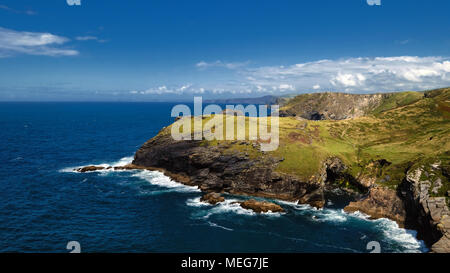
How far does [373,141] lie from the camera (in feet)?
374

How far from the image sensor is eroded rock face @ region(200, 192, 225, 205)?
7957cm

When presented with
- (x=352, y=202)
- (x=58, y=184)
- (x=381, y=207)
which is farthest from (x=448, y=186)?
(x=58, y=184)

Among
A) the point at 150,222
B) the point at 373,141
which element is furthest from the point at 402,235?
the point at 373,141

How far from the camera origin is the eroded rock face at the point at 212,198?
7957 centimetres

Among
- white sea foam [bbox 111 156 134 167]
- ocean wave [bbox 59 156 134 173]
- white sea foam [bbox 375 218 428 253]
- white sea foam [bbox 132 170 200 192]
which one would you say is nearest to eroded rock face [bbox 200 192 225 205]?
white sea foam [bbox 132 170 200 192]

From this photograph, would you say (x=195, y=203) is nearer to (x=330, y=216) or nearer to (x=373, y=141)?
(x=330, y=216)

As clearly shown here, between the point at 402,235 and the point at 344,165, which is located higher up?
the point at 344,165

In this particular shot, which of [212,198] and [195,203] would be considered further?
[212,198]

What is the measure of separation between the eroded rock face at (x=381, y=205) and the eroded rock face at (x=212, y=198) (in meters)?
34.5

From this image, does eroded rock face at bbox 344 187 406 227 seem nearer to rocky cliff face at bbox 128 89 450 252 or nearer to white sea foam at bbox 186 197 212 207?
rocky cliff face at bbox 128 89 450 252

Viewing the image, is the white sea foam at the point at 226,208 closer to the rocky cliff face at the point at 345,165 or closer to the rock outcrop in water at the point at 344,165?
the rock outcrop in water at the point at 344,165

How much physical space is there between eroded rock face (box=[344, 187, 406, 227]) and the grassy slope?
473cm

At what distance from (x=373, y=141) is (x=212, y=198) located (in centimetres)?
7370
